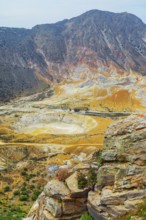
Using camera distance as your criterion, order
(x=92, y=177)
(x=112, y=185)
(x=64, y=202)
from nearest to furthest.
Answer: (x=112, y=185), (x=64, y=202), (x=92, y=177)

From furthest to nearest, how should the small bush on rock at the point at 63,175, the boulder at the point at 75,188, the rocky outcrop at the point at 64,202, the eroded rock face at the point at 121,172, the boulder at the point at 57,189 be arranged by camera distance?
the small bush on rock at the point at 63,175
the boulder at the point at 57,189
the boulder at the point at 75,188
the rocky outcrop at the point at 64,202
the eroded rock face at the point at 121,172

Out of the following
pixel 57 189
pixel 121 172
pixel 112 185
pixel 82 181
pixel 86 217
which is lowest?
pixel 86 217

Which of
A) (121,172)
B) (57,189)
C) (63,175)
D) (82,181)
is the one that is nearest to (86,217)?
(82,181)

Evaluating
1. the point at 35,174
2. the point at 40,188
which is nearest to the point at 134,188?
the point at 40,188

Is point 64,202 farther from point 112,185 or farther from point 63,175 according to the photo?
point 112,185

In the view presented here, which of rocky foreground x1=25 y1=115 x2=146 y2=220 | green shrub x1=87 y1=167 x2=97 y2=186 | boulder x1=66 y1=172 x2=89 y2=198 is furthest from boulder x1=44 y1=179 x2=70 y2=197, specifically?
green shrub x1=87 y1=167 x2=97 y2=186

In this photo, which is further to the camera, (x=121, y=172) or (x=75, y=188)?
(x=75, y=188)

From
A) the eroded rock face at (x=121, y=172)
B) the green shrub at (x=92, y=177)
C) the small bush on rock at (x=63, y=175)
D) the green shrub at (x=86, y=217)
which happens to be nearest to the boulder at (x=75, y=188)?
the small bush on rock at (x=63, y=175)

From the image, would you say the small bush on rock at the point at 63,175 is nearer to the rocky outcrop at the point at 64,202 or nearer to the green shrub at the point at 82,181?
the rocky outcrop at the point at 64,202
